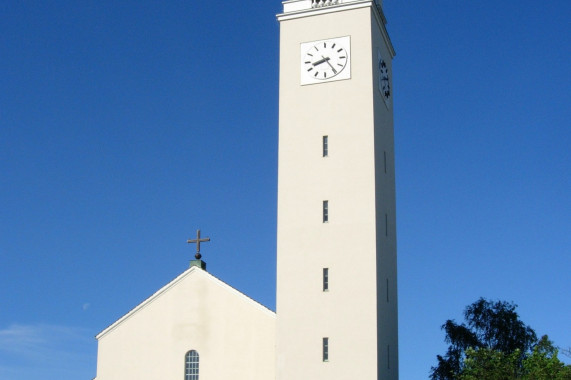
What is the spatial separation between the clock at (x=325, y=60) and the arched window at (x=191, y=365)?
11.7 m

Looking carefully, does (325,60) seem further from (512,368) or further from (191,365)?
(512,368)

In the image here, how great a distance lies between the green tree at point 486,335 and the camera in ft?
162

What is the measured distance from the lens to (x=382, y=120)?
3594cm

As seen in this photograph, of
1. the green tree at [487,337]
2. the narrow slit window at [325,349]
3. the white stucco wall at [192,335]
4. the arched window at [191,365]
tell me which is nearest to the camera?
the narrow slit window at [325,349]

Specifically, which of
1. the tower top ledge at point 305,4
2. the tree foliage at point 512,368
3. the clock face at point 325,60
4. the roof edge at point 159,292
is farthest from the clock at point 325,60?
the tree foliage at point 512,368

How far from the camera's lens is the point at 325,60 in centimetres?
3528

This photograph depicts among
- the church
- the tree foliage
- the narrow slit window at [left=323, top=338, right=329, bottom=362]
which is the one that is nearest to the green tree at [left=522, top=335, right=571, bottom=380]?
the tree foliage

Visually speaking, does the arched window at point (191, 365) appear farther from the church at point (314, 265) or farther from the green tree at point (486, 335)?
the green tree at point (486, 335)

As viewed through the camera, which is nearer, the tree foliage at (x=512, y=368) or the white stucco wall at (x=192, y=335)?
the white stucco wall at (x=192, y=335)

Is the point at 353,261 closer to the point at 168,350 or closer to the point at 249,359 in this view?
the point at 249,359

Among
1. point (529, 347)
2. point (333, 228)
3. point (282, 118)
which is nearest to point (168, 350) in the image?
point (333, 228)

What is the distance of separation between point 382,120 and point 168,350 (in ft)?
41.9

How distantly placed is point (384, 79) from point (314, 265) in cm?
923

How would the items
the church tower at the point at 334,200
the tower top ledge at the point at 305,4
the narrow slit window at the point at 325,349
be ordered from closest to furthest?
the narrow slit window at the point at 325,349
the church tower at the point at 334,200
the tower top ledge at the point at 305,4
